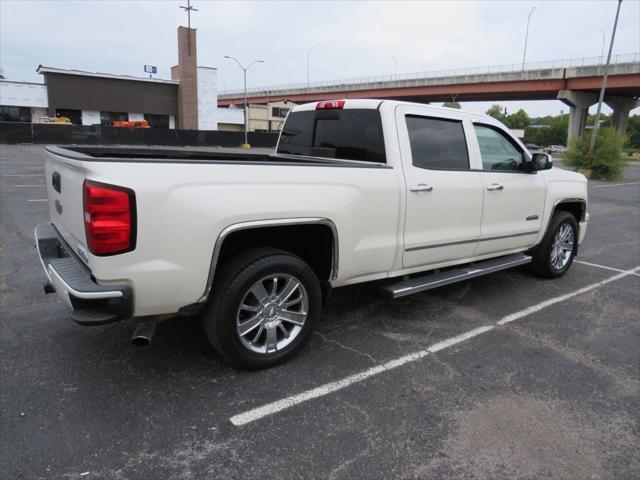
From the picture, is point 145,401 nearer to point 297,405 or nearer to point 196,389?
point 196,389

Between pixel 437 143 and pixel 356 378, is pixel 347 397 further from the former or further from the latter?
pixel 437 143

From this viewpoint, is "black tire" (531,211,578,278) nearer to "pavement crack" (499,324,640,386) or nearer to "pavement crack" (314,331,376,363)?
"pavement crack" (499,324,640,386)

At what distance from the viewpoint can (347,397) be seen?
318 centimetres

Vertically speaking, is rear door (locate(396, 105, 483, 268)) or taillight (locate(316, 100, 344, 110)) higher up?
taillight (locate(316, 100, 344, 110))

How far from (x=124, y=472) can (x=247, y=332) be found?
45.5 inches

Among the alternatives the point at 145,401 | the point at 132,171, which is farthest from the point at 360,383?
the point at 132,171

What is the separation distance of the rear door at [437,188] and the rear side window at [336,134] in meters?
0.23

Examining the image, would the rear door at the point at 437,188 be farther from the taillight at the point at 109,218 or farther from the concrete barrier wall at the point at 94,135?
the concrete barrier wall at the point at 94,135

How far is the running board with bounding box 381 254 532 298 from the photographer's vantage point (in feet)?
13.2

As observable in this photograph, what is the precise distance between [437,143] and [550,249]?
2.44 meters

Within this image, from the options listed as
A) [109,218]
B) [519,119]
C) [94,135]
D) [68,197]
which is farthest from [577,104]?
[519,119]

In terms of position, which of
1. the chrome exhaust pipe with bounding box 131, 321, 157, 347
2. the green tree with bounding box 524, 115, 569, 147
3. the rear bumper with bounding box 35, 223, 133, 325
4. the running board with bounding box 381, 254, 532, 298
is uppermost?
the green tree with bounding box 524, 115, 569, 147

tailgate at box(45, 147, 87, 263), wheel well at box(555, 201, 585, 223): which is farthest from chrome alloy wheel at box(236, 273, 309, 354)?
wheel well at box(555, 201, 585, 223)

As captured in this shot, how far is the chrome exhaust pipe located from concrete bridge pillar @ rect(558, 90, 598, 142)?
165 ft
